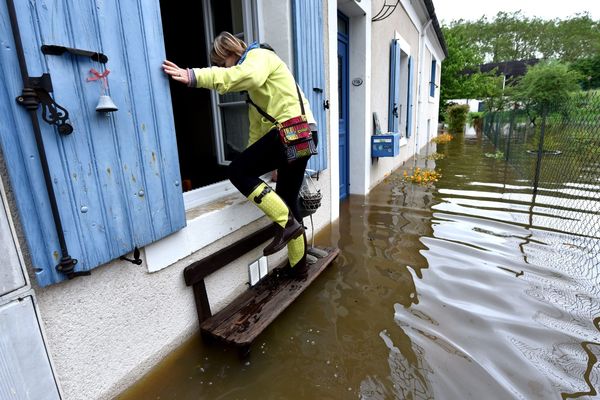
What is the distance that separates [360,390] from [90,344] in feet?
4.22

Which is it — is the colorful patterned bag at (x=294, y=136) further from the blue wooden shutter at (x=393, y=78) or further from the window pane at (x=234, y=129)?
the blue wooden shutter at (x=393, y=78)

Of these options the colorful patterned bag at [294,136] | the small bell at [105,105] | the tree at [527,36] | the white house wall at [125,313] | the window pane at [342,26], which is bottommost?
the white house wall at [125,313]

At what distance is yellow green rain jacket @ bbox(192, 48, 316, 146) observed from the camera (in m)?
1.67

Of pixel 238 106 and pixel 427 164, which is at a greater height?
pixel 238 106

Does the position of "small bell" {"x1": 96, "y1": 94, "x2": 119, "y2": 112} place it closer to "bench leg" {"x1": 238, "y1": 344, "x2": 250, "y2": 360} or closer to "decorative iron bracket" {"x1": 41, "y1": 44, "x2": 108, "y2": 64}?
"decorative iron bracket" {"x1": 41, "y1": 44, "x2": 108, "y2": 64}

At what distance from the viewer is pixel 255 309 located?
209cm

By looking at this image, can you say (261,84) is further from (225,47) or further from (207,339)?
(207,339)

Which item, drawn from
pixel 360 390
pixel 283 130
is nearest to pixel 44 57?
pixel 283 130

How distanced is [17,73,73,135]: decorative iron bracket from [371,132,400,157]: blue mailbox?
459 centimetres

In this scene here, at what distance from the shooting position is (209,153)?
12.3 feet

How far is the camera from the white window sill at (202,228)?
172 cm

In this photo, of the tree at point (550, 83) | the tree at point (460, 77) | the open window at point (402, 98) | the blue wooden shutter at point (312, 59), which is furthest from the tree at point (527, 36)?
the blue wooden shutter at point (312, 59)

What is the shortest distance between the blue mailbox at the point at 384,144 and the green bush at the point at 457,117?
1700cm

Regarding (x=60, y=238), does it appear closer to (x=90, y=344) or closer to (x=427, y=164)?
(x=90, y=344)
